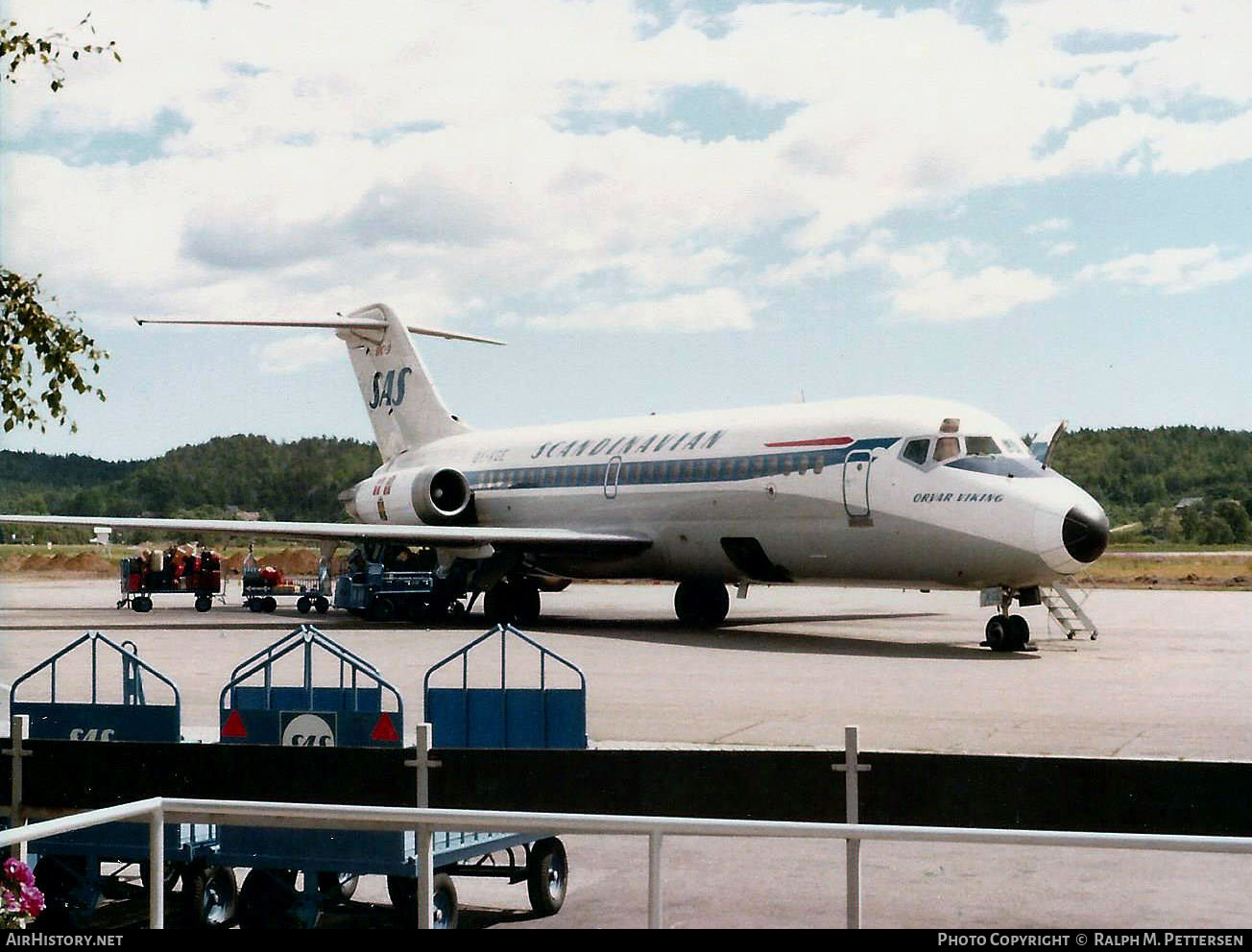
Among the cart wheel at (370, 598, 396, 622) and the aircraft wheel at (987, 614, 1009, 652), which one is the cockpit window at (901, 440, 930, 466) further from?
the cart wheel at (370, 598, 396, 622)

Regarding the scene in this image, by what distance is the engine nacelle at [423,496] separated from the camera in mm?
31266

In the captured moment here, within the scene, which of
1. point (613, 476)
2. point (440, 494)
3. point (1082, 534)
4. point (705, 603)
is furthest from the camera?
point (440, 494)

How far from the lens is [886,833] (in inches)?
179

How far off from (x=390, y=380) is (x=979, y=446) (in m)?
18.0

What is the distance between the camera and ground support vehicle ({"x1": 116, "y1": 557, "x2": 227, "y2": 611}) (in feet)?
123

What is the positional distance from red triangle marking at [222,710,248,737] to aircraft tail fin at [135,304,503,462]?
26409 mm

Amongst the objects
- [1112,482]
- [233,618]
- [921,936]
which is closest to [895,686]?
[921,936]

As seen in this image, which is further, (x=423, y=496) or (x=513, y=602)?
(x=423, y=496)

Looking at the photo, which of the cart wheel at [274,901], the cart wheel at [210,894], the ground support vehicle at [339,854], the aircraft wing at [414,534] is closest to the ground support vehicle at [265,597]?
the aircraft wing at [414,534]

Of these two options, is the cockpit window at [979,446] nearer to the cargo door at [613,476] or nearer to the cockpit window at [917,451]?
the cockpit window at [917,451]

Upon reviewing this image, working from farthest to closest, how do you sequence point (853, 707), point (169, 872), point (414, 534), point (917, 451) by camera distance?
point (414, 534) → point (917, 451) → point (853, 707) → point (169, 872)

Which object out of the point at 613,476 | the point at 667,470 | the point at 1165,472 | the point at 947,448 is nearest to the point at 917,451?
the point at 947,448

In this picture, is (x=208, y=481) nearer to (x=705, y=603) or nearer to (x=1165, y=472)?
(x=705, y=603)

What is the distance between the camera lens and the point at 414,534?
28000 mm
